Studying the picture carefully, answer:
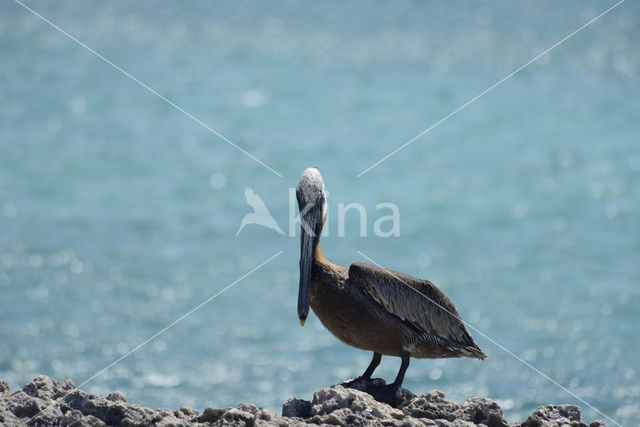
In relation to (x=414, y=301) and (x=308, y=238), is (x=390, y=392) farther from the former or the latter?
(x=308, y=238)

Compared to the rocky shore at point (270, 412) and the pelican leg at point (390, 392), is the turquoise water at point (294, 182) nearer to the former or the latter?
the pelican leg at point (390, 392)

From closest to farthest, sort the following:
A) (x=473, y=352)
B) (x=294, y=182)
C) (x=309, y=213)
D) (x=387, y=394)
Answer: (x=387, y=394) < (x=309, y=213) < (x=473, y=352) < (x=294, y=182)

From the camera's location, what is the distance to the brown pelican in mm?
6398

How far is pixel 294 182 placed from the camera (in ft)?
59.8

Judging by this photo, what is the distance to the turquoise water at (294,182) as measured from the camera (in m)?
12.7

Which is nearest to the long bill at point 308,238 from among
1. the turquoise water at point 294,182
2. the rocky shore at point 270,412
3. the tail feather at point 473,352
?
the rocky shore at point 270,412

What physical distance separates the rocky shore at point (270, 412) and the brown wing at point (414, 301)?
51 cm

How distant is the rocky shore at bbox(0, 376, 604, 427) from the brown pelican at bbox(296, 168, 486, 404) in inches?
16.7

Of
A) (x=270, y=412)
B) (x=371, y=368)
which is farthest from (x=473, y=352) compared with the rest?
(x=270, y=412)

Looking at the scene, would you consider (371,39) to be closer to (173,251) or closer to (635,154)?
(635,154)

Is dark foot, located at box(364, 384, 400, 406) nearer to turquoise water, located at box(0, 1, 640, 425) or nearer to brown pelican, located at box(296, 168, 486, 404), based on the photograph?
brown pelican, located at box(296, 168, 486, 404)

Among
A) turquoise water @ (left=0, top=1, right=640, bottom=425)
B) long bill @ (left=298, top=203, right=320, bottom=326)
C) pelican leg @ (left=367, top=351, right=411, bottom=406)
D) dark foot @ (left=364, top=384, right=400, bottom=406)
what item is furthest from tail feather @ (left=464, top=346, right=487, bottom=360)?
turquoise water @ (left=0, top=1, right=640, bottom=425)

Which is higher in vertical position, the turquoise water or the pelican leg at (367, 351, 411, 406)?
the turquoise water

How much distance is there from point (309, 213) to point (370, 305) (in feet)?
1.93
